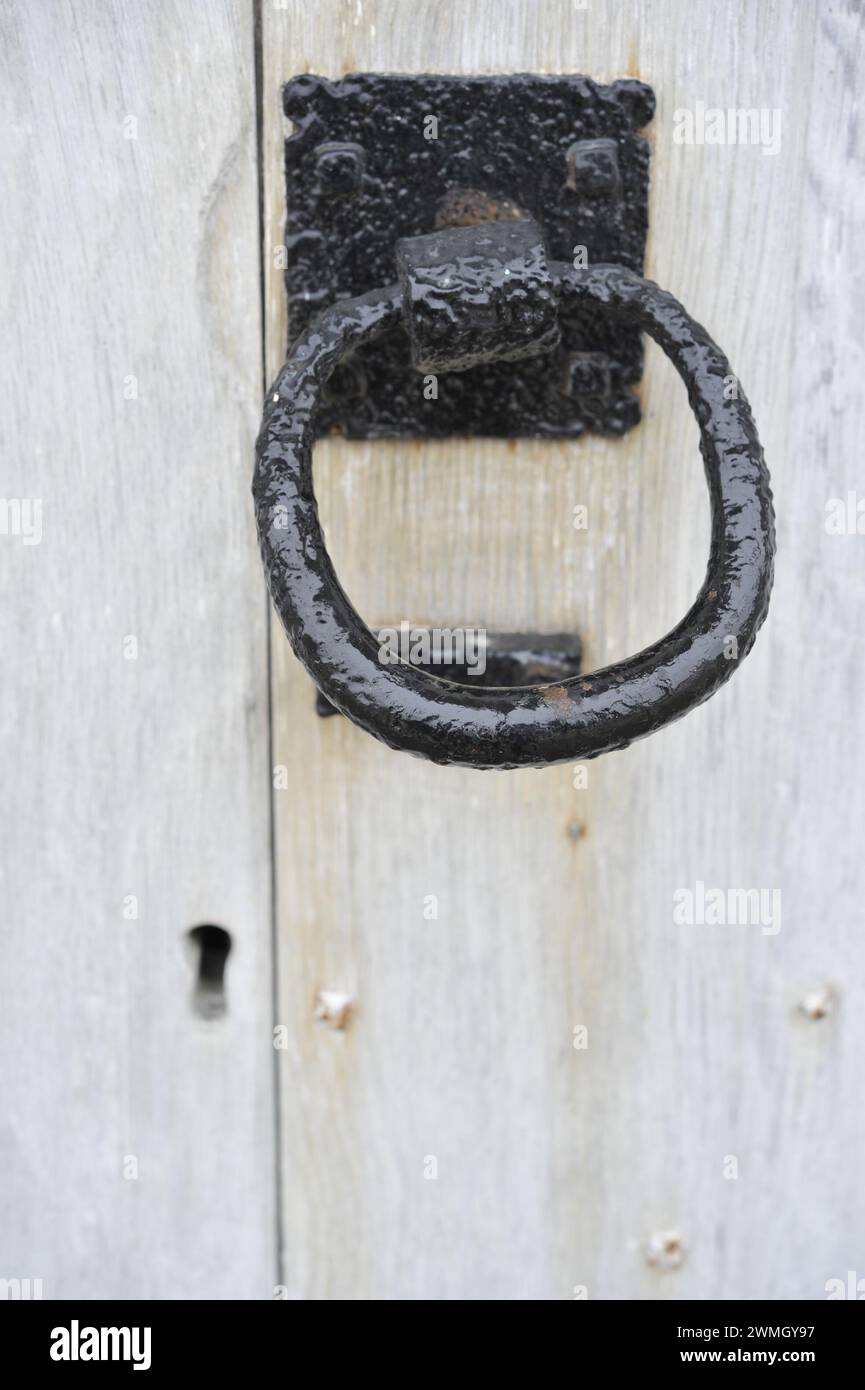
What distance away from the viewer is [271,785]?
0.52 metres

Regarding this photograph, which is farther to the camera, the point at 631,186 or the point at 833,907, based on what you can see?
the point at 833,907

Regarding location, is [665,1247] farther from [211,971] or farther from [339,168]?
[339,168]

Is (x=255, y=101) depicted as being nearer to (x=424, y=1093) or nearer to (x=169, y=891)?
(x=169, y=891)

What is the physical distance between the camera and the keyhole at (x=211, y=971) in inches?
21.4

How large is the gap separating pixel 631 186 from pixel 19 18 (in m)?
0.25

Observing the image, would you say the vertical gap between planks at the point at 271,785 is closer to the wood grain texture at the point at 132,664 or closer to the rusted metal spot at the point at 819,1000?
the wood grain texture at the point at 132,664

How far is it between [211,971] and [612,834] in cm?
21

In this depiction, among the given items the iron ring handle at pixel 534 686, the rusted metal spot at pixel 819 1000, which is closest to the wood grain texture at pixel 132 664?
the iron ring handle at pixel 534 686

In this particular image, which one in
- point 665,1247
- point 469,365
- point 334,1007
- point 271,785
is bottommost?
point 665,1247

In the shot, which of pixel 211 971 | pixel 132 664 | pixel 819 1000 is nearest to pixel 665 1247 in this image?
pixel 819 1000

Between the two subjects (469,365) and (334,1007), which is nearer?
(469,365)

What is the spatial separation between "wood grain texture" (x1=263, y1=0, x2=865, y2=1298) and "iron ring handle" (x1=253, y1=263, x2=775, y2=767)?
9 cm
